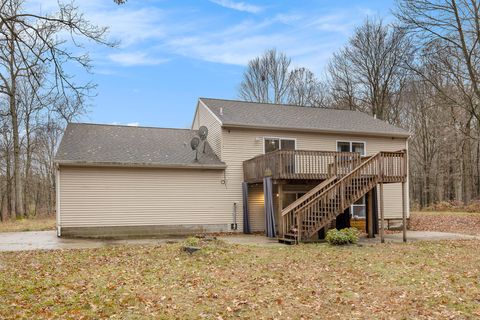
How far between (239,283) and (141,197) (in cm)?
1019

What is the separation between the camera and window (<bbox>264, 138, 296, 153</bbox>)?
19859 millimetres

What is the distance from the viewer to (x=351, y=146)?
21.3 metres

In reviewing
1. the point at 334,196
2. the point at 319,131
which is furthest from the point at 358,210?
the point at 334,196

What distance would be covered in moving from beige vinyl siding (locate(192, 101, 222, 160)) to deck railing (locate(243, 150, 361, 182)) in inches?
99.4

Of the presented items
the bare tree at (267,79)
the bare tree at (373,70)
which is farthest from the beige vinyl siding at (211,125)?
the bare tree at (267,79)

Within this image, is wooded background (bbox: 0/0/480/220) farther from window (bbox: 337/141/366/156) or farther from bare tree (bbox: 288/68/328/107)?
window (bbox: 337/141/366/156)

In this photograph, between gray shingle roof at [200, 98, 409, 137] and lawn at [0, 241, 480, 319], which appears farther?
gray shingle roof at [200, 98, 409, 137]

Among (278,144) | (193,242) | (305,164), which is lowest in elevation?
(193,242)

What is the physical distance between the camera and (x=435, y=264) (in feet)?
34.3

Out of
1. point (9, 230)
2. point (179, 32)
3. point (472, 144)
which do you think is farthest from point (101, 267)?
point (472, 144)

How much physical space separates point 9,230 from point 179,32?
14.1 metres

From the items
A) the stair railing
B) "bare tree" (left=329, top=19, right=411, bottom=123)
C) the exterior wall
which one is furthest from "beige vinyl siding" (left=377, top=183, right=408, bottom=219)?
"bare tree" (left=329, top=19, right=411, bottom=123)

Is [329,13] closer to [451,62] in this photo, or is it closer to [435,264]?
[451,62]

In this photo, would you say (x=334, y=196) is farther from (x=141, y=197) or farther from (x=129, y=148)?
(x=129, y=148)
